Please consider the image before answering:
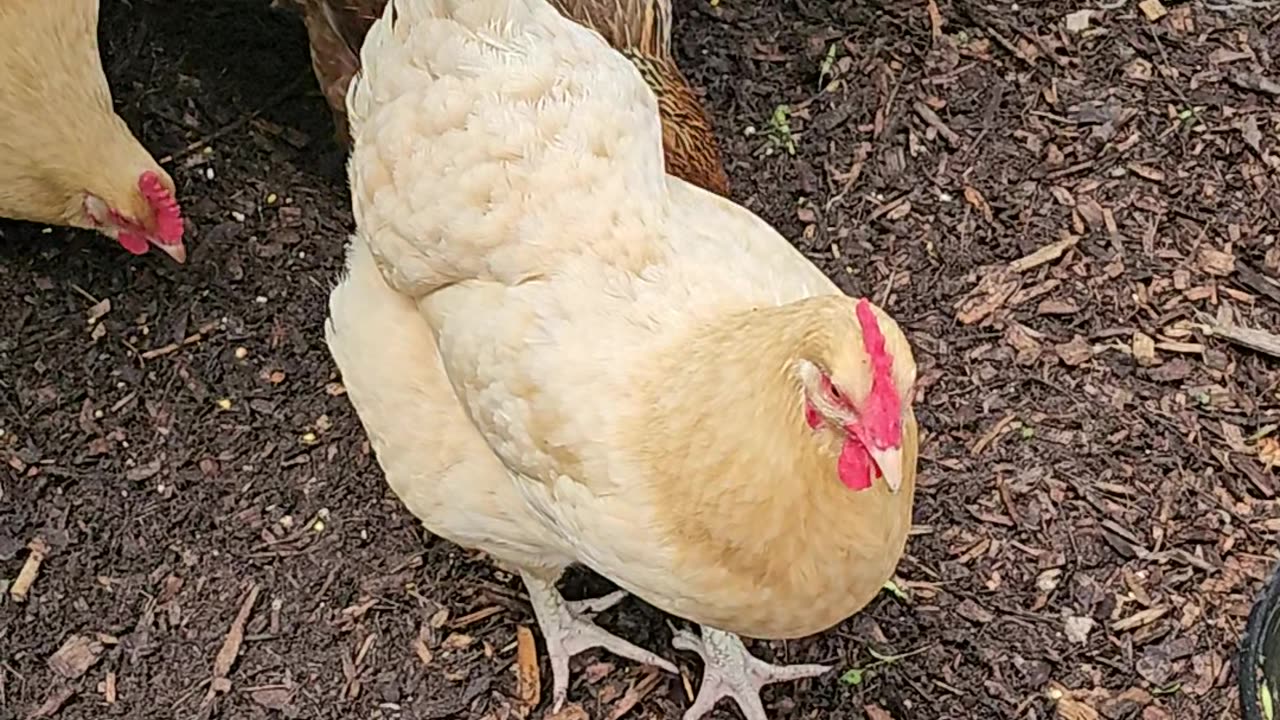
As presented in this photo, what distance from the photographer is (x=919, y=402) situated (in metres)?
2.74

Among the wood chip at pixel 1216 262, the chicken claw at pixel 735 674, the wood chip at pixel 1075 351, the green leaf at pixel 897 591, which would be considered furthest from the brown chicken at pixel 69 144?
the wood chip at pixel 1216 262

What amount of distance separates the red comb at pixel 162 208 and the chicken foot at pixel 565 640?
1.00m

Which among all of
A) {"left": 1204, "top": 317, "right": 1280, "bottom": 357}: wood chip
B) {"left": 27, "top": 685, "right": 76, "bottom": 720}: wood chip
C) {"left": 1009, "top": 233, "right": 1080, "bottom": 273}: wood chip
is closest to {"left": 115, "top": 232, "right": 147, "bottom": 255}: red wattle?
{"left": 27, "top": 685, "right": 76, "bottom": 720}: wood chip

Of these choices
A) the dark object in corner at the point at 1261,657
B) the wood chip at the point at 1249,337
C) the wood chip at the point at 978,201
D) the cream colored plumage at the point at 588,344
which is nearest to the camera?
the cream colored plumage at the point at 588,344

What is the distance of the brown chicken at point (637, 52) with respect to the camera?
102 inches

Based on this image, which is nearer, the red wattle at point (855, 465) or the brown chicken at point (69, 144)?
the red wattle at point (855, 465)

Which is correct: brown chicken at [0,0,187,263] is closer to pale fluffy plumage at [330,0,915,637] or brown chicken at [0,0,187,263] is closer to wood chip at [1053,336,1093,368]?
pale fluffy plumage at [330,0,915,637]

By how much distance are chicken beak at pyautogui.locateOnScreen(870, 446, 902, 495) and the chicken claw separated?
915 millimetres

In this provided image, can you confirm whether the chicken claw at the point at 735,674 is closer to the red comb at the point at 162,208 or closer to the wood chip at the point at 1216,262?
the wood chip at the point at 1216,262

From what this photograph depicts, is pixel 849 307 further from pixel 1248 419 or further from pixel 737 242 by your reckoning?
pixel 1248 419

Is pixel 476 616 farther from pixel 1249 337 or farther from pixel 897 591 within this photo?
pixel 1249 337

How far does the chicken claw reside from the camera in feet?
8.20

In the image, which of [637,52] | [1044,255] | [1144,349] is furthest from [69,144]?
[1144,349]

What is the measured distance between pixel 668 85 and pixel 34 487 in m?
1.45
